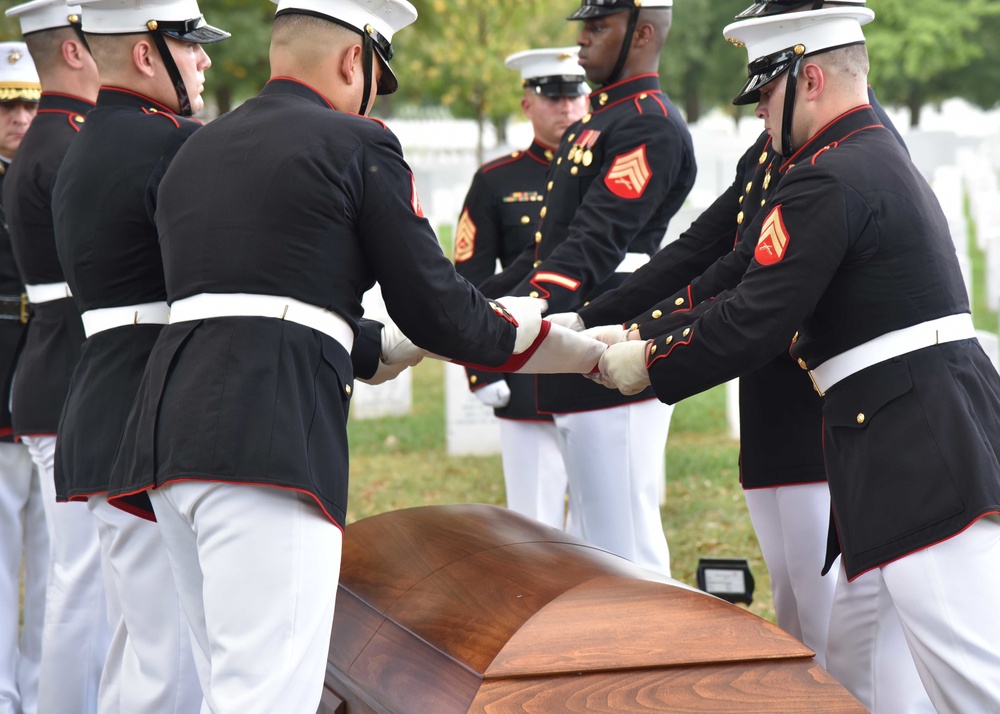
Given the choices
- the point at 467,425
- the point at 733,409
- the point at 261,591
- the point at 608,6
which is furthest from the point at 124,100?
the point at 733,409

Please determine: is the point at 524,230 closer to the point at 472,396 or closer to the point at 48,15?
the point at 48,15

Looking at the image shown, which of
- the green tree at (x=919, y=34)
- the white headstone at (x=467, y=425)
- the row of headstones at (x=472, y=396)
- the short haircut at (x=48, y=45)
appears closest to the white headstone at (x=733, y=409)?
the row of headstones at (x=472, y=396)

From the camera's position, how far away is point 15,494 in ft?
12.9

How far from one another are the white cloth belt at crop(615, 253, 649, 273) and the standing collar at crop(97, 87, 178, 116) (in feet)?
5.61

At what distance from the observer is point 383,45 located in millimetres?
2547

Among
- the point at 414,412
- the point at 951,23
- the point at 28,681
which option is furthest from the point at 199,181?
the point at 951,23

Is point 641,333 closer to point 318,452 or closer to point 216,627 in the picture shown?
point 318,452

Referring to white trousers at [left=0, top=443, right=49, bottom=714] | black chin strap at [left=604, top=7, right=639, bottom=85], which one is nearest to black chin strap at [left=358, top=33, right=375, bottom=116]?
black chin strap at [left=604, top=7, right=639, bottom=85]

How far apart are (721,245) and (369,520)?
1374mm

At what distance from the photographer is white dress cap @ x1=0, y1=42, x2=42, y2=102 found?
415 cm

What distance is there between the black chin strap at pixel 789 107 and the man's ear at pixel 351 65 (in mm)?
1003

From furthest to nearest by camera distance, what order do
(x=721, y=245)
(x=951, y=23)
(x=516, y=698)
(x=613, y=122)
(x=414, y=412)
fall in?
(x=951, y=23), (x=414, y=412), (x=613, y=122), (x=721, y=245), (x=516, y=698)

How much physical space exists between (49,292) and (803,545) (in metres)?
2.39

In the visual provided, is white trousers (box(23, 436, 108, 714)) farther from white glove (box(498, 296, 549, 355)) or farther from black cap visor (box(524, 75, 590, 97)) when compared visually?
black cap visor (box(524, 75, 590, 97))
